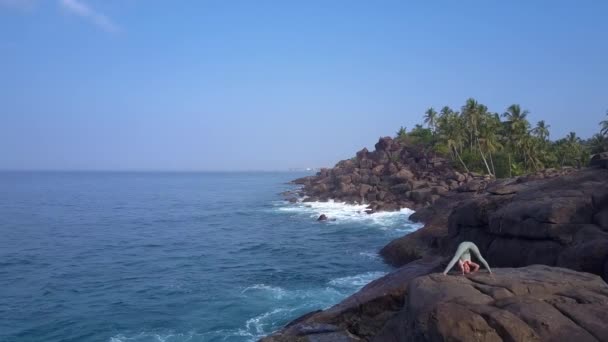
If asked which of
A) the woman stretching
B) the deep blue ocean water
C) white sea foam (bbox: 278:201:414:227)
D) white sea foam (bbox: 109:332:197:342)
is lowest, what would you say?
white sea foam (bbox: 109:332:197:342)

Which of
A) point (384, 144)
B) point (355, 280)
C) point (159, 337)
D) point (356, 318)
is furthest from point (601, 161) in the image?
point (384, 144)

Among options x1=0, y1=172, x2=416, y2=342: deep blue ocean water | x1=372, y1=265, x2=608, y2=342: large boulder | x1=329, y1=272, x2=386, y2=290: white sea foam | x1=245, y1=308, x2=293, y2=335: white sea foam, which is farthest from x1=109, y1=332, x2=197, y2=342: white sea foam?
x1=372, y1=265, x2=608, y2=342: large boulder

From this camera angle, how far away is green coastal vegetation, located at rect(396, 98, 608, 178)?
71875mm

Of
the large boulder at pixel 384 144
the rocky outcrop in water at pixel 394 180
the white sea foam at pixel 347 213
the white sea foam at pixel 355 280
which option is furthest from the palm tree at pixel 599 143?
the white sea foam at pixel 355 280

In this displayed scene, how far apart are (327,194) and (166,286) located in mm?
57484

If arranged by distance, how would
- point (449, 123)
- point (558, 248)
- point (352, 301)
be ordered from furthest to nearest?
point (449, 123) < point (558, 248) < point (352, 301)

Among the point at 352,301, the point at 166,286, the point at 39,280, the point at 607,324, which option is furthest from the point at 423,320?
the point at 39,280

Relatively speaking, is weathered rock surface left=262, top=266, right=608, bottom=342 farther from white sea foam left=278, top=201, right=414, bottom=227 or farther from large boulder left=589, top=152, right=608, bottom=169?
white sea foam left=278, top=201, right=414, bottom=227

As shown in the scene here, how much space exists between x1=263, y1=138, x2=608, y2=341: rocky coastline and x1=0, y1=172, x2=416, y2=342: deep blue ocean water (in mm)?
5414

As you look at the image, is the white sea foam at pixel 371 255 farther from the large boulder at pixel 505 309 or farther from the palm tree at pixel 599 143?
the palm tree at pixel 599 143

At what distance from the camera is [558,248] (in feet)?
67.4

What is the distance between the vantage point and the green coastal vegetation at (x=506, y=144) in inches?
2830

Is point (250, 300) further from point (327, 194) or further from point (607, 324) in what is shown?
point (327, 194)

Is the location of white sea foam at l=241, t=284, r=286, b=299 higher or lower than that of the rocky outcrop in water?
lower
